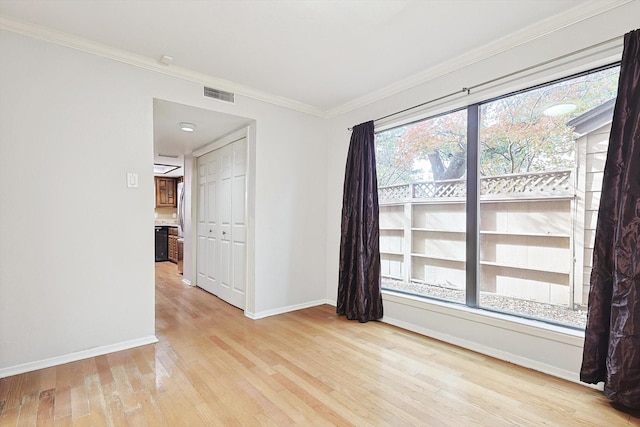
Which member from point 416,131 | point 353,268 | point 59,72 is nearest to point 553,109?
point 416,131

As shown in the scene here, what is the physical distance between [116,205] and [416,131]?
9.70 ft

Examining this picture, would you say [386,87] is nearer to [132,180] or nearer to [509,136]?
[509,136]

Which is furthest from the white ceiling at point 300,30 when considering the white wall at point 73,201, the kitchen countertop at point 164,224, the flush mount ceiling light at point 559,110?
the kitchen countertop at point 164,224

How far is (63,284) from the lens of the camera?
2463 millimetres

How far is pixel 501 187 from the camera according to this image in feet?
8.95

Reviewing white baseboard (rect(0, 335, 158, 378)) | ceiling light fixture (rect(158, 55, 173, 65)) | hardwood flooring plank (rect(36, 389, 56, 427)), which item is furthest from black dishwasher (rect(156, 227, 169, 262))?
hardwood flooring plank (rect(36, 389, 56, 427))

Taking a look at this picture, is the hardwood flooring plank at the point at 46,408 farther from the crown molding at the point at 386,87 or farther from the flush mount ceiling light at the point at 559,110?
the flush mount ceiling light at the point at 559,110

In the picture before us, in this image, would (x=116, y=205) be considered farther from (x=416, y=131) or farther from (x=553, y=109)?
(x=553, y=109)

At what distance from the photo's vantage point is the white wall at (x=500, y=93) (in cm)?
212

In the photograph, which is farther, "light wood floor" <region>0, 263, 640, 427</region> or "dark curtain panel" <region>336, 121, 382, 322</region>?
"dark curtain panel" <region>336, 121, 382, 322</region>

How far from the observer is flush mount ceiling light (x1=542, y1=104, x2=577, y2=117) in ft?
7.71

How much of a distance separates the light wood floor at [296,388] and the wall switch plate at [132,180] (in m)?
1.41

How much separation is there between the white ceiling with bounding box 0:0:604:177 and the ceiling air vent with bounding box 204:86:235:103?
0.13m

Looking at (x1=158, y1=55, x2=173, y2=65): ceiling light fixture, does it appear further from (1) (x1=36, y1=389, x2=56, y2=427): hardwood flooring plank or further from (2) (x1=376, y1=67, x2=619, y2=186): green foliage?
(1) (x1=36, y1=389, x2=56, y2=427): hardwood flooring plank
